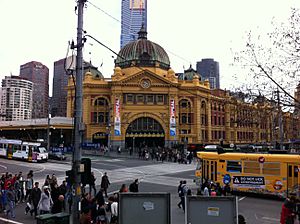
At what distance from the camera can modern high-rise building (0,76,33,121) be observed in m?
128

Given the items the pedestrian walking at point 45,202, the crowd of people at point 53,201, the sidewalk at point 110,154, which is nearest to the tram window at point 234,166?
the crowd of people at point 53,201

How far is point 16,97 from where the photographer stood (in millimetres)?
132375

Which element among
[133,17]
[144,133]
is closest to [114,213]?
[144,133]

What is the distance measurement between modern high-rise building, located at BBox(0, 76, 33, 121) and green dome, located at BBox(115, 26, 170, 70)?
71.3 m

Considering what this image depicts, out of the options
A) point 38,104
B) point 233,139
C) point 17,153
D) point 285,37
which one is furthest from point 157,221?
point 38,104

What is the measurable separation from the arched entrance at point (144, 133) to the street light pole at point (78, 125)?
52.1 metres

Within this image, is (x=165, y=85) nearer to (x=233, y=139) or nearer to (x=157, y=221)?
(x=233, y=139)

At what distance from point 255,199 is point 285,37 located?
35.2ft

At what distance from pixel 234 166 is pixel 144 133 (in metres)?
42.7

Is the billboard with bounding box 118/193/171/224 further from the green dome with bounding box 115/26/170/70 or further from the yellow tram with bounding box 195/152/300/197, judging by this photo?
the green dome with bounding box 115/26/170/70

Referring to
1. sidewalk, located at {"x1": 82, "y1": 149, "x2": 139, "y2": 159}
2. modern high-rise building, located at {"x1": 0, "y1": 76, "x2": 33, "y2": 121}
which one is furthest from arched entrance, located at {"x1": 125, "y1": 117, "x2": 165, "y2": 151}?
modern high-rise building, located at {"x1": 0, "y1": 76, "x2": 33, "y2": 121}

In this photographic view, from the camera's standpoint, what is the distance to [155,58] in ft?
233

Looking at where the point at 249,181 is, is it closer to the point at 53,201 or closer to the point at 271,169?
the point at 271,169

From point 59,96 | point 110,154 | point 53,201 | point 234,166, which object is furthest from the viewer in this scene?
point 59,96
